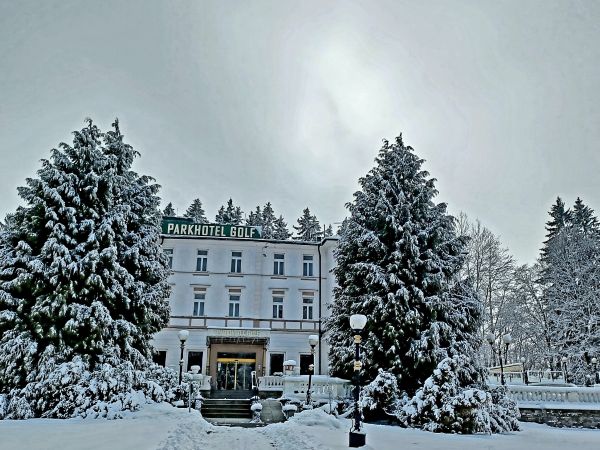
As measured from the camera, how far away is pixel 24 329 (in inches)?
568

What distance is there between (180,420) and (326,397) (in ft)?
25.1

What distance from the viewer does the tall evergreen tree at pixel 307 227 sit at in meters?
51.6

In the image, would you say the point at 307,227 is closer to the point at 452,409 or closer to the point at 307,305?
the point at 307,305

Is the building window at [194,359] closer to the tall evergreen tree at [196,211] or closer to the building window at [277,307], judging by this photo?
the building window at [277,307]

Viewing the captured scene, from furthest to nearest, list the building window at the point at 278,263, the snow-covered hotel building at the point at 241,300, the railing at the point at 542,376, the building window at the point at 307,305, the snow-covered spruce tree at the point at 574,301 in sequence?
the building window at the point at 278,263 → the building window at the point at 307,305 → the snow-covered hotel building at the point at 241,300 → the railing at the point at 542,376 → the snow-covered spruce tree at the point at 574,301

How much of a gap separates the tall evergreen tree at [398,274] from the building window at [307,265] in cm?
1396

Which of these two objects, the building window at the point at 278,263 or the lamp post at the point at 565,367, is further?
the building window at the point at 278,263

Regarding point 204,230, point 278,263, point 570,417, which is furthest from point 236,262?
point 570,417

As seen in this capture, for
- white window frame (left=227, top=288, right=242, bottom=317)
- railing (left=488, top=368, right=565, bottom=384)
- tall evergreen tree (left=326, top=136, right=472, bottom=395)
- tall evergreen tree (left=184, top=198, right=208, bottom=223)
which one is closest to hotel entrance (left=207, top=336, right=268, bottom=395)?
white window frame (left=227, top=288, right=242, bottom=317)

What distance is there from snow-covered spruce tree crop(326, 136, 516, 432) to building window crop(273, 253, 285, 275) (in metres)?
14.2

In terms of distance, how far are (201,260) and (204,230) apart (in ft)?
7.35

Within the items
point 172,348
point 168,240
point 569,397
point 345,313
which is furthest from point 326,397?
point 168,240

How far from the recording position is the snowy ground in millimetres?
9094

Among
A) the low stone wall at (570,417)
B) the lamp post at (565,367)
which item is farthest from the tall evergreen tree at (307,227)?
the low stone wall at (570,417)
